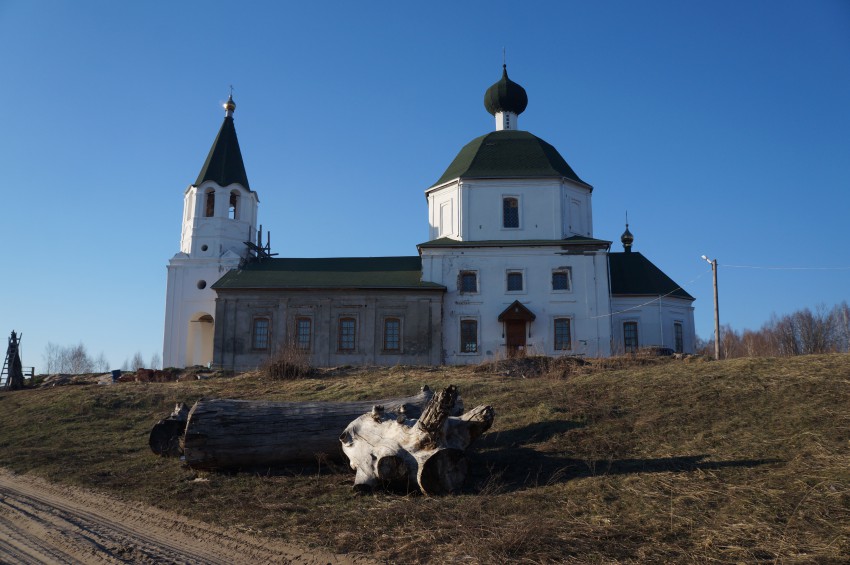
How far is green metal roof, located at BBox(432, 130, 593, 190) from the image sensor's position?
29516 millimetres

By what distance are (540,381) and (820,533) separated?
8454 mm

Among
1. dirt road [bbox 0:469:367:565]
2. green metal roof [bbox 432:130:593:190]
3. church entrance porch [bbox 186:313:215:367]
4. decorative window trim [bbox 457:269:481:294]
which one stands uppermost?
green metal roof [bbox 432:130:593:190]

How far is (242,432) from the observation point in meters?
9.16

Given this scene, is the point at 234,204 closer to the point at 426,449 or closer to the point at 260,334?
the point at 260,334

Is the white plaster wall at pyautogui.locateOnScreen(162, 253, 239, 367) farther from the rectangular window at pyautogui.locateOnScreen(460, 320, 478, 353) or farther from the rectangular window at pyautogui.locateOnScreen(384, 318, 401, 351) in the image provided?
the rectangular window at pyautogui.locateOnScreen(460, 320, 478, 353)

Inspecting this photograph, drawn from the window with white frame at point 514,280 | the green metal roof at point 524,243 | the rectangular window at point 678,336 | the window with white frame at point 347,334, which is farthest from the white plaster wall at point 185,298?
the rectangular window at point 678,336

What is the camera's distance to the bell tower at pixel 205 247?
30047mm

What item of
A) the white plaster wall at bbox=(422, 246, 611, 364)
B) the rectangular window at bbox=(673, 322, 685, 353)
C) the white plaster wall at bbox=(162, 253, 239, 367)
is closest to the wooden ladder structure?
the white plaster wall at bbox=(162, 253, 239, 367)

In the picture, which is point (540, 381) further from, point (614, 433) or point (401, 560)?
point (401, 560)

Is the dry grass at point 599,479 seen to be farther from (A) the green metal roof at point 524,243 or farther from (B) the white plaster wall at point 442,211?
(B) the white plaster wall at point 442,211

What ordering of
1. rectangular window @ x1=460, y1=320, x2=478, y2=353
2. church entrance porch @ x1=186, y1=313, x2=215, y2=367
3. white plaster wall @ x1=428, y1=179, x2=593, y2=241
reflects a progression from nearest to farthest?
rectangular window @ x1=460, y1=320, x2=478, y2=353 < white plaster wall @ x1=428, y1=179, x2=593, y2=241 < church entrance porch @ x1=186, y1=313, x2=215, y2=367

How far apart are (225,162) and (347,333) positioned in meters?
10.7

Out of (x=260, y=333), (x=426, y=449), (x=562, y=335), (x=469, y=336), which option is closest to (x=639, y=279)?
(x=562, y=335)

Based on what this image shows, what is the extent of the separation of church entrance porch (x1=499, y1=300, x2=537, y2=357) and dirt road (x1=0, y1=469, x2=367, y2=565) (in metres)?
20.0
